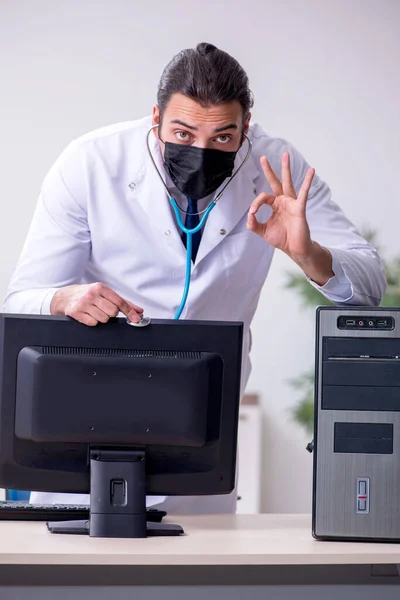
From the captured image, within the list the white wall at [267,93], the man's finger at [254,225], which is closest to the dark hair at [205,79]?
the man's finger at [254,225]

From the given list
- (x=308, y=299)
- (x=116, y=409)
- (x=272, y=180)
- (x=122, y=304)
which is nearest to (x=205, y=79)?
(x=272, y=180)

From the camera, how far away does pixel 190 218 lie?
2.04m

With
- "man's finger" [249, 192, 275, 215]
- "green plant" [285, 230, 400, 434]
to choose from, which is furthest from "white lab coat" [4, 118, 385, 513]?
"green plant" [285, 230, 400, 434]

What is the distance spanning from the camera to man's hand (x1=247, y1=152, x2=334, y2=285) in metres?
1.80

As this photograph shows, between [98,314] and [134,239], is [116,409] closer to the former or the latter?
[98,314]

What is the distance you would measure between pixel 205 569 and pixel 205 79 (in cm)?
95

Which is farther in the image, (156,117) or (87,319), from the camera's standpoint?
(156,117)

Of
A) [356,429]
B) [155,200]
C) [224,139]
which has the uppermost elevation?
[224,139]

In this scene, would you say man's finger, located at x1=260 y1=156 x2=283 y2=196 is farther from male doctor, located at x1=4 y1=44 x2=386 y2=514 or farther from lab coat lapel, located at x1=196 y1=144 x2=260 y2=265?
lab coat lapel, located at x1=196 y1=144 x2=260 y2=265

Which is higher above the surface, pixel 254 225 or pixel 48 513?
pixel 254 225

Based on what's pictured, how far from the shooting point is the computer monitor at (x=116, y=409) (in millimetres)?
1532

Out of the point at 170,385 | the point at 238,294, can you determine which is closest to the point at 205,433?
the point at 170,385
